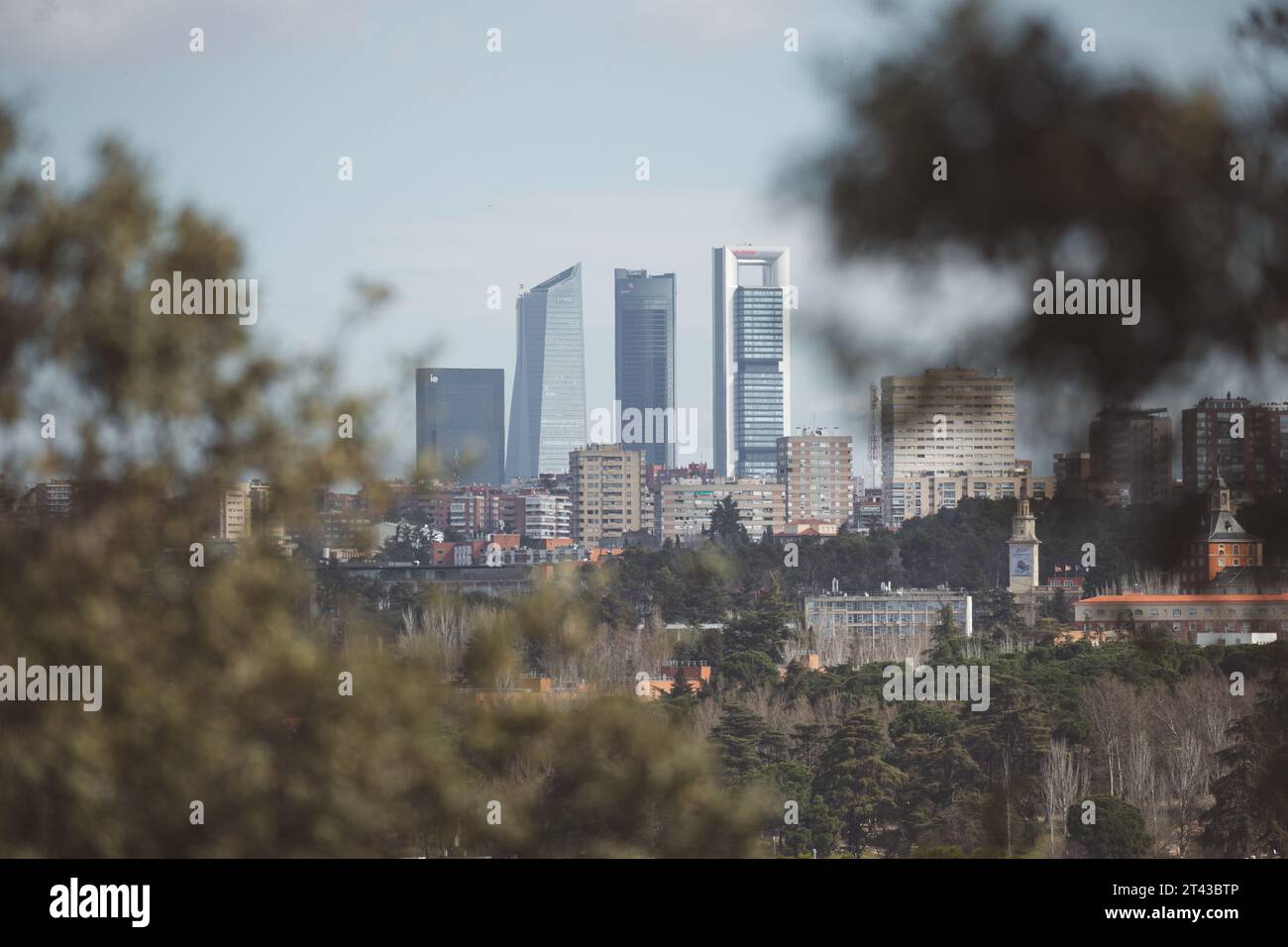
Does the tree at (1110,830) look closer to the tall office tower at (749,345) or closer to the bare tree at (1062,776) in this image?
the bare tree at (1062,776)

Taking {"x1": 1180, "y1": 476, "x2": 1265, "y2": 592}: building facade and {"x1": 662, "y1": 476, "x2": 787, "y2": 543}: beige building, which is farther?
{"x1": 662, "y1": 476, "x2": 787, "y2": 543}: beige building


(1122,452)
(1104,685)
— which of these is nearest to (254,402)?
(1122,452)

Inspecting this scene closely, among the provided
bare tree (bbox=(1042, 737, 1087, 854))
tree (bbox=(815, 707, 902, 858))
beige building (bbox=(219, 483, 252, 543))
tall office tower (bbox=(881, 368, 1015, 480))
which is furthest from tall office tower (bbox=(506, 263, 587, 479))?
tall office tower (bbox=(881, 368, 1015, 480))

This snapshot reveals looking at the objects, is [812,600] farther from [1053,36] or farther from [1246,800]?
[1053,36]

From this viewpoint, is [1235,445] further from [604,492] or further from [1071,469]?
[604,492]

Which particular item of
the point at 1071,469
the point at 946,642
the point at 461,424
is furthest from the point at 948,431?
the point at 946,642

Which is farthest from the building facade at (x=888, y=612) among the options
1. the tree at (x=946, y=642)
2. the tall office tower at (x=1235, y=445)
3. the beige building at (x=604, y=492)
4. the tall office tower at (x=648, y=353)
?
the tall office tower at (x=1235, y=445)

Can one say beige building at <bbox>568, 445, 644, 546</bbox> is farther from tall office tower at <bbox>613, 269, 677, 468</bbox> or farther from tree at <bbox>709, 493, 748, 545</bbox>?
tree at <bbox>709, 493, 748, 545</bbox>
